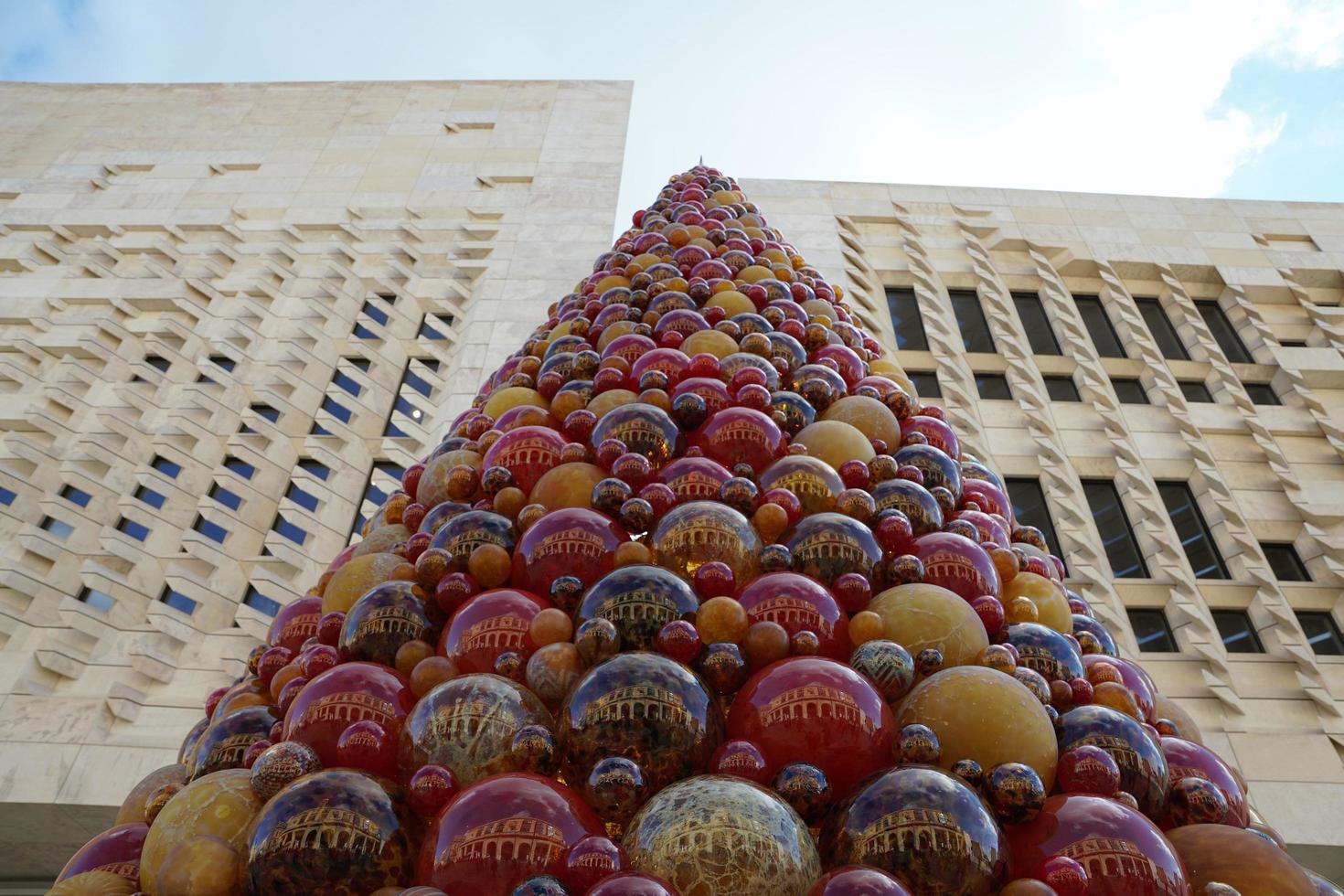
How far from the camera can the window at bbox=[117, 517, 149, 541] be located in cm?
812

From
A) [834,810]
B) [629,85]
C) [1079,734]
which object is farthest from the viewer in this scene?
[629,85]

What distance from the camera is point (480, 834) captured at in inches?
74.4

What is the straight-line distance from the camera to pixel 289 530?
8.51m

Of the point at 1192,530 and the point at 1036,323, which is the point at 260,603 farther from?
the point at 1036,323

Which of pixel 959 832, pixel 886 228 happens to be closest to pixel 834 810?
pixel 959 832

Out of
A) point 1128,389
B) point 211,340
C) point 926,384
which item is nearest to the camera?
point 211,340

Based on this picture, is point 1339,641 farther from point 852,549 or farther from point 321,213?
point 321,213

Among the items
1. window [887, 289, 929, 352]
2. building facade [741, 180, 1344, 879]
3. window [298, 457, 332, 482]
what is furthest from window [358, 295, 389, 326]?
window [887, 289, 929, 352]

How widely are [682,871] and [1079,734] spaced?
1.26m

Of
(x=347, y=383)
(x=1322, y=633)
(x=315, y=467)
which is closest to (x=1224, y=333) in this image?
(x=1322, y=633)

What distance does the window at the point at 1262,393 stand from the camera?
1052 centimetres

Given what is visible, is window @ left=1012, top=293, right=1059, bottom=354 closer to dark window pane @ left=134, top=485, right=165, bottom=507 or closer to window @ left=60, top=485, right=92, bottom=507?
dark window pane @ left=134, top=485, right=165, bottom=507

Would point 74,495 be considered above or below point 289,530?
above

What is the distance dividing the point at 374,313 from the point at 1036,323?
28.7 feet
